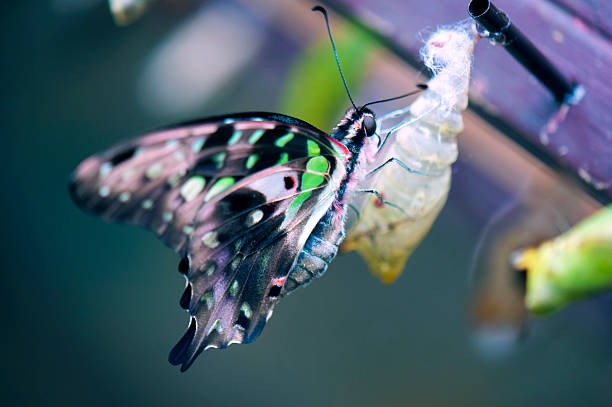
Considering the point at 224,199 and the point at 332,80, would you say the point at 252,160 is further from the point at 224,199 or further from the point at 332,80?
the point at 332,80

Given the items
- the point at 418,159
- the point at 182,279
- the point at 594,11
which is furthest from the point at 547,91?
the point at 182,279

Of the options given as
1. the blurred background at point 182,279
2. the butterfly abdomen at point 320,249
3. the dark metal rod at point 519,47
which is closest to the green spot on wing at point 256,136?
the butterfly abdomen at point 320,249

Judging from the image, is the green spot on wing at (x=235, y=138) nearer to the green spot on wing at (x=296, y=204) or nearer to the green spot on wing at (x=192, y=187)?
the green spot on wing at (x=192, y=187)

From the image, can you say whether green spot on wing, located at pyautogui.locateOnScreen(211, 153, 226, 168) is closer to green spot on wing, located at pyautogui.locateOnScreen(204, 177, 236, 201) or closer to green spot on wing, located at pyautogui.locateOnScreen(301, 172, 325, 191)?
green spot on wing, located at pyautogui.locateOnScreen(204, 177, 236, 201)

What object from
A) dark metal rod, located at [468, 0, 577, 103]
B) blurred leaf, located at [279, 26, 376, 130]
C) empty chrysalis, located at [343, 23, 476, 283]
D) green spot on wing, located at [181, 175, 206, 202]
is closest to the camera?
dark metal rod, located at [468, 0, 577, 103]

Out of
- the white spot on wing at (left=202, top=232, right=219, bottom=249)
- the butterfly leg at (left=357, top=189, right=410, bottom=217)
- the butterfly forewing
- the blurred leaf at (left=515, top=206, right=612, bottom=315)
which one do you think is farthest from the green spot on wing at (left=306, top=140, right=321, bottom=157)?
the blurred leaf at (left=515, top=206, right=612, bottom=315)

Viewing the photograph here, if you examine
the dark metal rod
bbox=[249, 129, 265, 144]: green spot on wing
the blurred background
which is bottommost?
the blurred background
